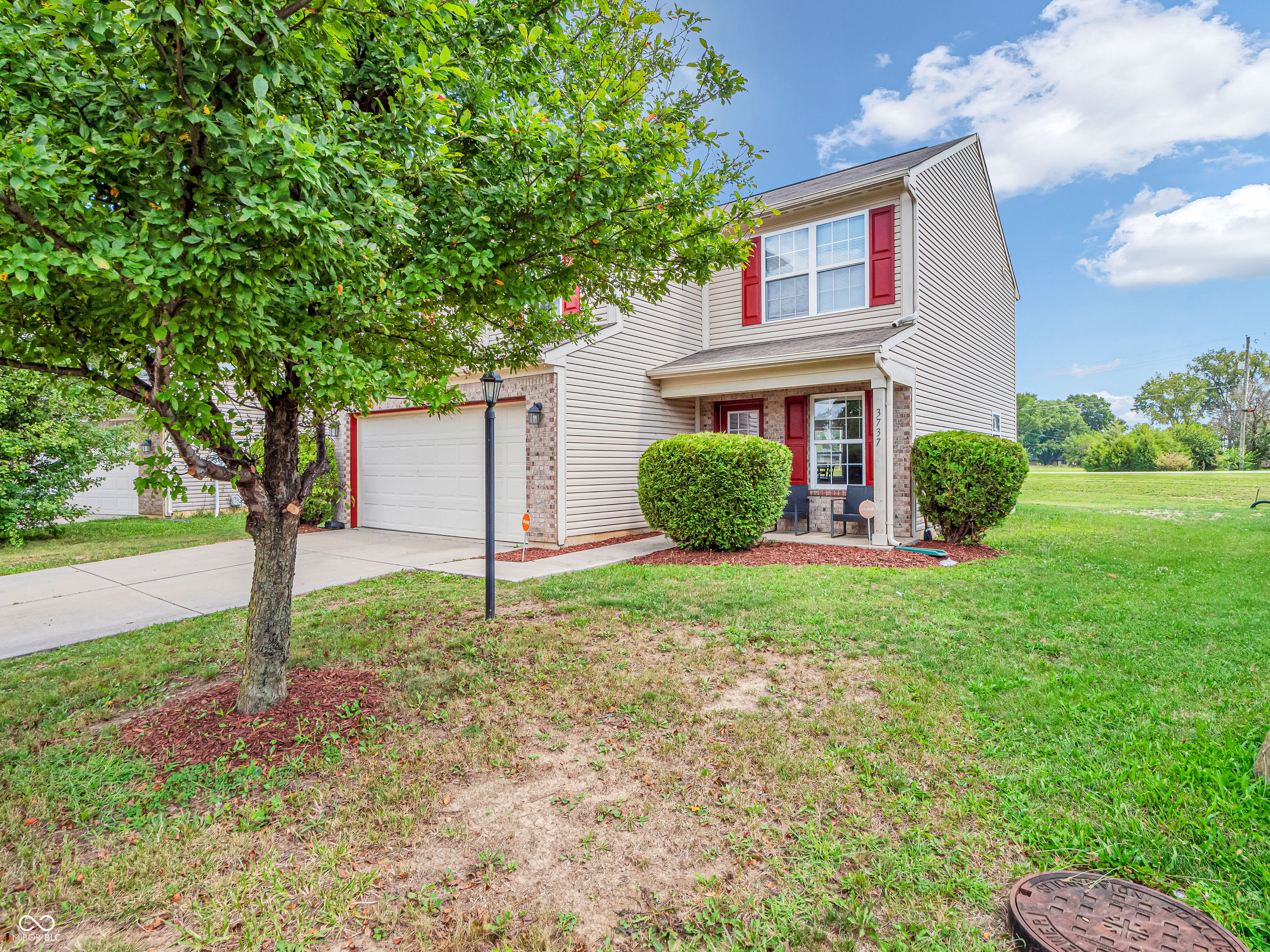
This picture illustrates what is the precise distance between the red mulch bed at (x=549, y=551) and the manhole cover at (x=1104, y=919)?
6.59 m

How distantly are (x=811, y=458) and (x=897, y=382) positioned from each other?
6.68 ft

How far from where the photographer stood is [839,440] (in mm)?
10188

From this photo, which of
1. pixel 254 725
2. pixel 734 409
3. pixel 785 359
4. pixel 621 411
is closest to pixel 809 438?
pixel 734 409

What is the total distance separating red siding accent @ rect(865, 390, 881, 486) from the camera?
9.73 meters

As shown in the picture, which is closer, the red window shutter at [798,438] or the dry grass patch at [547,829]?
the dry grass patch at [547,829]

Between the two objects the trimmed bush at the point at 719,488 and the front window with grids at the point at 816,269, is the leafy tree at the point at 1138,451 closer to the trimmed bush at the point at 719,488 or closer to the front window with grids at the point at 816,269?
the front window with grids at the point at 816,269

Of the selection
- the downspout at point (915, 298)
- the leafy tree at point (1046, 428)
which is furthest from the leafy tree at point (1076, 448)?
the downspout at point (915, 298)

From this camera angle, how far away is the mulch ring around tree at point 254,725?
9.98ft

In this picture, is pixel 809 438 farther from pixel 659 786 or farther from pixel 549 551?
pixel 659 786

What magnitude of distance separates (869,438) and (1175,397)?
67125 mm

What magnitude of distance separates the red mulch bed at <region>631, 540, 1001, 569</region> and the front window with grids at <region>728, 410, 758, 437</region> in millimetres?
2925

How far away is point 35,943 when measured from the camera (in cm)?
188

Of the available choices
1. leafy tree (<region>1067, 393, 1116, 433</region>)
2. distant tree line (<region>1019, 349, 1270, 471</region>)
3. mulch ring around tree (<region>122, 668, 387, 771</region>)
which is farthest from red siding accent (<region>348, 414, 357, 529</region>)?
leafy tree (<region>1067, 393, 1116, 433</region>)

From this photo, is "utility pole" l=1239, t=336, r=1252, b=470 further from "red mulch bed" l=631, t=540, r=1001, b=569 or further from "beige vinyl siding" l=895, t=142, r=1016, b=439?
"red mulch bed" l=631, t=540, r=1001, b=569
